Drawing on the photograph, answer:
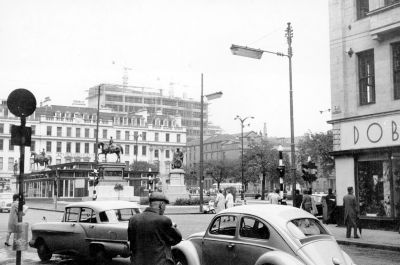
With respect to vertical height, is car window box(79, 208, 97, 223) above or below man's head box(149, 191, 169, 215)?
below

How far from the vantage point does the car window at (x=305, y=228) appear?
7.52m

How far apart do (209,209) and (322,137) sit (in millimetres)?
34422

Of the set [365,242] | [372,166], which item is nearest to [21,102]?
[365,242]

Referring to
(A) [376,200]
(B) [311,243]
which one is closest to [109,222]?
(B) [311,243]

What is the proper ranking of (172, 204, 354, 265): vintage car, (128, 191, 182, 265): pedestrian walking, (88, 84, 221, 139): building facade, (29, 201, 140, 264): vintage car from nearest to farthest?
1. (128, 191, 182, 265): pedestrian walking
2. (172, 204, 354, 265): vintage car
3. (29, 201, 140, 264): vintage car
4. (88, 84, 221, 139): building facade

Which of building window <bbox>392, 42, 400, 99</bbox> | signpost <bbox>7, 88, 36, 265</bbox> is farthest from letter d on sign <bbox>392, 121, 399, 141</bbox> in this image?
signpost <bbox>7, 88, 36, 265</bbox>

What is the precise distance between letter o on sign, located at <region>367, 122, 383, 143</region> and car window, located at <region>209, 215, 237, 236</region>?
13.0m

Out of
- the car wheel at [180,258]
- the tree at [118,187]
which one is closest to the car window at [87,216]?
the car wheel at [180,258]

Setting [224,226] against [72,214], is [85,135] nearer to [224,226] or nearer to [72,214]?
[72,214]

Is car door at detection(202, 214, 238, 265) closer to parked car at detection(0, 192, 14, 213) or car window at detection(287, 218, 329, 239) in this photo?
car window at detection(287, 218, 329, 239)

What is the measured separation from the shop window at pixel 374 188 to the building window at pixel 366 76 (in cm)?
284

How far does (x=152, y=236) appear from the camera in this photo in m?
A: 5.89

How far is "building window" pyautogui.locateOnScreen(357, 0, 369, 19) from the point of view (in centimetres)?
2142

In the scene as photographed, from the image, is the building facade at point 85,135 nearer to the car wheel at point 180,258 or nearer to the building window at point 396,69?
the building window at point 396,69
